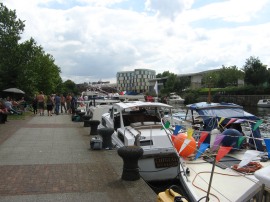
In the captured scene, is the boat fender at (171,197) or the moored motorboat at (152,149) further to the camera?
the moored motorboat at (152,149)

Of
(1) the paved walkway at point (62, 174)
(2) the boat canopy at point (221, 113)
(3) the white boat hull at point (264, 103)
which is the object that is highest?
(2) the boat canopy at point (221, 113)

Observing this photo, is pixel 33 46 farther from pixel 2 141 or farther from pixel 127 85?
pixel 127 85

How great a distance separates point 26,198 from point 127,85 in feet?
489

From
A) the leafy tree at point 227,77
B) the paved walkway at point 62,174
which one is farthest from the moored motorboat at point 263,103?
the paved walkway at point 62,174

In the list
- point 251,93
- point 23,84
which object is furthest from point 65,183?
point 251,93

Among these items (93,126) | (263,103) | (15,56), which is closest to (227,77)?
(263,103)

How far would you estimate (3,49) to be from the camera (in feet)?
120

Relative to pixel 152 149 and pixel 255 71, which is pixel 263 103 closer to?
pixel 255 71

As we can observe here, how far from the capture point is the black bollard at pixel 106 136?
39.4ft

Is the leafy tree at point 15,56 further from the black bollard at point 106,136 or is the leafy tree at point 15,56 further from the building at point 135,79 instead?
the building at point 135,79

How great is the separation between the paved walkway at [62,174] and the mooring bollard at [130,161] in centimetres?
17

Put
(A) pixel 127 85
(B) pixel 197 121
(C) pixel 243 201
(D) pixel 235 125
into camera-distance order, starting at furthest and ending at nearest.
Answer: (A) pixel 127 85 < (B) pixel 197 121 < (D) pixel 235 125 < (C) pixel 243 201

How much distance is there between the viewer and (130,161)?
8164mm

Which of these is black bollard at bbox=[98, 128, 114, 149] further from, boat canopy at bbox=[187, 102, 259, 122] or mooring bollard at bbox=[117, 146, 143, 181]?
mooring bollard at bbox=[117, 146, 143, 181]
